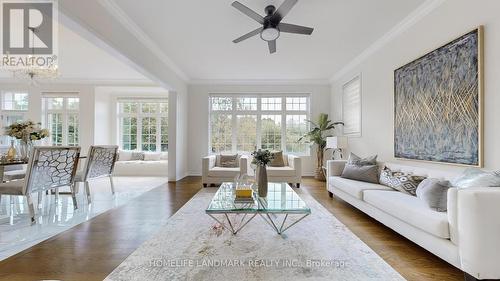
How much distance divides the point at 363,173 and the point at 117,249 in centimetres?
344

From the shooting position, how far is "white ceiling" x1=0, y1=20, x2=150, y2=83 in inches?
182

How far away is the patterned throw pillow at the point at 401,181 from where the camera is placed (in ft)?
9.68

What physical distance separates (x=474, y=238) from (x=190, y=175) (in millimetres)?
6407

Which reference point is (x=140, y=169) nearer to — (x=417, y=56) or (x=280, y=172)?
(x=280, y=172)

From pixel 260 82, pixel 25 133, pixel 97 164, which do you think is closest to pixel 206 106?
pixel 260 82

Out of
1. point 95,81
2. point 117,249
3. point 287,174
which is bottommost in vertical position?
point 117,249

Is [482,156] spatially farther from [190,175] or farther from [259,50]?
[190,175]

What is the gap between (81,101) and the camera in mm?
7516

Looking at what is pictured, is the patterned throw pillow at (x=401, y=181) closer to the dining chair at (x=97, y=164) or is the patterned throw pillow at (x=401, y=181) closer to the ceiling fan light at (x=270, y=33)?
the ceiling fan light at (x=270, y=33)

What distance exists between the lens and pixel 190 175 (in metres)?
7.23

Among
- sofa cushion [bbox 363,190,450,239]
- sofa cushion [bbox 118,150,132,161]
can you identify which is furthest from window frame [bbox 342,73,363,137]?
sofa cushion [bbox 118,150,132,161]

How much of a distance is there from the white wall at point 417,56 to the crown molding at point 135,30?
411 cm

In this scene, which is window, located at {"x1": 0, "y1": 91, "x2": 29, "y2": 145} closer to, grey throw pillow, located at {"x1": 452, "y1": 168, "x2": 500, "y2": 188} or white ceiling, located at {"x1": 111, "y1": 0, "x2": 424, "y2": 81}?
white ceiling, located at {"x1": 111, "y1": 0, "x2": 424, "y2": 81}

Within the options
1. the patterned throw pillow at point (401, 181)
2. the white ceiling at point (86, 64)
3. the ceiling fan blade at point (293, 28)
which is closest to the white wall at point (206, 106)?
the white ceiling at point (86, 64)
